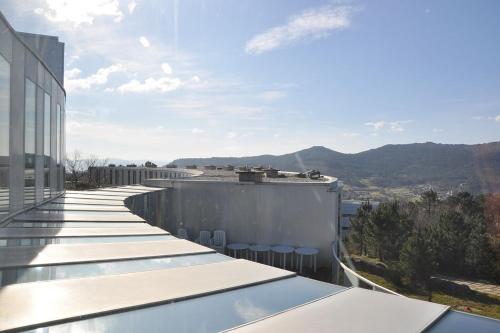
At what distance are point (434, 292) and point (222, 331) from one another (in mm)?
40406

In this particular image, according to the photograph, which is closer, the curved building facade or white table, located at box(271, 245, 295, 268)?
the curved building facade

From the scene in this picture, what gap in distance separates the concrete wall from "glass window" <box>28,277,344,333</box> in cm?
1367

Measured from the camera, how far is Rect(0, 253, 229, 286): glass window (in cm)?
366

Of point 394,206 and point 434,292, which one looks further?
point 394,206

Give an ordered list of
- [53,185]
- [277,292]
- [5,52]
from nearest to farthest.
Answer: [277,292] → [5,52] → [53,185]

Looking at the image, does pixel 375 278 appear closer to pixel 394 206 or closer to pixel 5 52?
pixel 394 206

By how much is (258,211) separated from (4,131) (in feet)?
40.9

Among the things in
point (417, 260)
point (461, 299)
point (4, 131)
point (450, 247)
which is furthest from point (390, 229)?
point (4, 131)

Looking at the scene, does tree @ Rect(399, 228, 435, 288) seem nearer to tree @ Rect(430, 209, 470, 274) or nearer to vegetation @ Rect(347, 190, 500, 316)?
vegetation @ Rect(347, 190, 500, 316)

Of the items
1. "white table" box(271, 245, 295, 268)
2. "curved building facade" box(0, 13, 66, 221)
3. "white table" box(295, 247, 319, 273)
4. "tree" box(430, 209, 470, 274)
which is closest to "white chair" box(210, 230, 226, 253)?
"white table" box(271, 245, 295, 268)

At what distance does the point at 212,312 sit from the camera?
2.96m

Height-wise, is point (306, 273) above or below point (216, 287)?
below

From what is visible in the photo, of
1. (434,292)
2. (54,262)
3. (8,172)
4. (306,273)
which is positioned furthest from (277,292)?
(434,292)

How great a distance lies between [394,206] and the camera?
43531 millimetres
